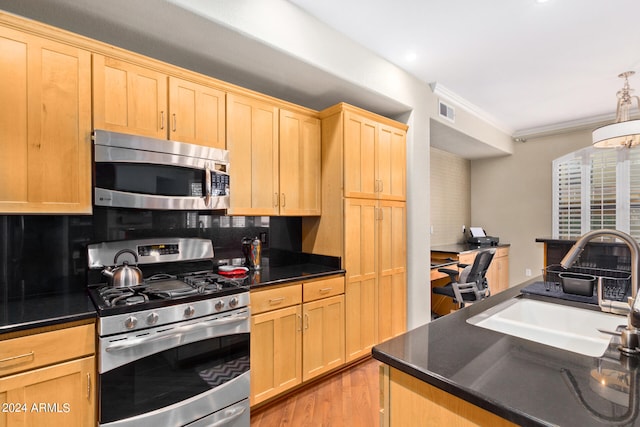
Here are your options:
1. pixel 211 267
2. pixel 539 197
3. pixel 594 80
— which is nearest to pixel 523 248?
pixel 539 197

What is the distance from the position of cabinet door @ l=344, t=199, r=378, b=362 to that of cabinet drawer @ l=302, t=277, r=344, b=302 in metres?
0.10

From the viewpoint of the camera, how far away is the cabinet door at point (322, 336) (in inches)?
94.8

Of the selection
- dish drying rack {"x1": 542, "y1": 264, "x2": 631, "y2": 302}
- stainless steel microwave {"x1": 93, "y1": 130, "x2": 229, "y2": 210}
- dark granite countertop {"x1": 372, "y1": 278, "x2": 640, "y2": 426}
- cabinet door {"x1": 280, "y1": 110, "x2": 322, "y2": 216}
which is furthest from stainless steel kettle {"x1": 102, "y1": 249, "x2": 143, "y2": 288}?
dish drying rack {"x1": 542, "y1": 264, "x2": 631, "y2": 302}

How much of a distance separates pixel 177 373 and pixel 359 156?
2159 mm

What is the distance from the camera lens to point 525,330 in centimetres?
131

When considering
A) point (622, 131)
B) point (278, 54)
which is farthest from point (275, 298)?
point (622, 131)

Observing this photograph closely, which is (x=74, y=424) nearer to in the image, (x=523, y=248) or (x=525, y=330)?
(x=525, y=330)

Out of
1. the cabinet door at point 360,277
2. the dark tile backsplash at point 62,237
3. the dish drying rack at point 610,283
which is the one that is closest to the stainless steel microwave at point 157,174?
the dark tile backsplash at point 62,237

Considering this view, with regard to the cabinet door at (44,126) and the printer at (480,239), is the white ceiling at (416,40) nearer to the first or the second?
the cabinet door at (44,126)

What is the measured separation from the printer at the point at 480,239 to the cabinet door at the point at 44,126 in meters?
5.25

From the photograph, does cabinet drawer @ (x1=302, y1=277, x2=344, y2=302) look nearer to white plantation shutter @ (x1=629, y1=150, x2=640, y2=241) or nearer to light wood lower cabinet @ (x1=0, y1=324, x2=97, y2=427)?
light wood lower cabinet @ (x1=0, y1=324, x2=97, y2=427)

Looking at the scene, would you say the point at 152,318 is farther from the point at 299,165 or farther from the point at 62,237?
the point at 299,165

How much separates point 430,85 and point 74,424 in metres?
4.06

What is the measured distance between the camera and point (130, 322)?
1.55 metres
